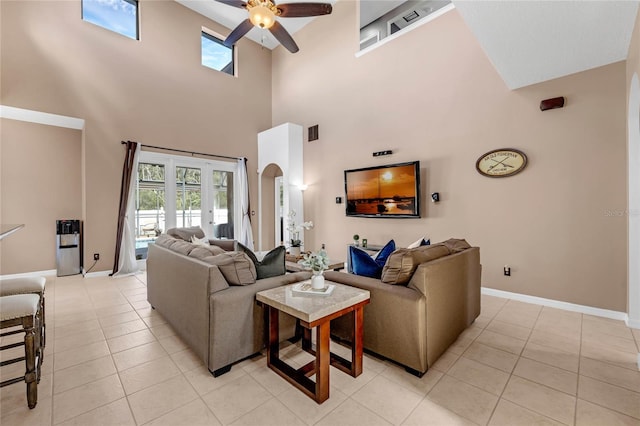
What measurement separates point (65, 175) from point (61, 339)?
159 inches

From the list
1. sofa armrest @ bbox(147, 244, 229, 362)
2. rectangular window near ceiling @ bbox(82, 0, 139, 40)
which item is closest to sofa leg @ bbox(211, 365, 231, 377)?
sofa armrest @ bbox(147, 244, 229, 362)

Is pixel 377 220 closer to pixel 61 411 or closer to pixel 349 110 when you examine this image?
pixel 349 110

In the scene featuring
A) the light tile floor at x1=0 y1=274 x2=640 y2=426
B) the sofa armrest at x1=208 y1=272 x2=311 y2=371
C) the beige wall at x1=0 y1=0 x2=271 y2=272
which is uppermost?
the beige wall at x1=0 y1=0 x2=271 y2=272

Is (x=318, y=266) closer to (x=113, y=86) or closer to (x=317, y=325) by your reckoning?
(x=317, y=325)

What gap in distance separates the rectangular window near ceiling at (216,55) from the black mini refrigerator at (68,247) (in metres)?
4.37

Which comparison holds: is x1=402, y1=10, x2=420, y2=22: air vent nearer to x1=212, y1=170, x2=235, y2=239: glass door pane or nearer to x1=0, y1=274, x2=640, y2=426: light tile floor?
x1=212, y1=170, x2=235, y2=239: glass door pane

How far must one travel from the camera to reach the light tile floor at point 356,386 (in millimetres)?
1691

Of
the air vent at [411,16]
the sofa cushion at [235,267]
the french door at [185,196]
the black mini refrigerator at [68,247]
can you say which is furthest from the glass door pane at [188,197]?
the air vent at [411,16]

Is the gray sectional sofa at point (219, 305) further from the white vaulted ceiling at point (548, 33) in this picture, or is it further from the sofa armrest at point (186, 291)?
the white vaulted ceiling at point (548, 33)

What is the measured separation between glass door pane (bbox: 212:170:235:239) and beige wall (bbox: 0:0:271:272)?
2.12 feet

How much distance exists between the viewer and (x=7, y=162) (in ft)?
15.9

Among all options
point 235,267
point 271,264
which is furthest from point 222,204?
point 235,267

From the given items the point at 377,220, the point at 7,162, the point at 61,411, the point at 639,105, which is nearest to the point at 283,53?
the point at 377,220

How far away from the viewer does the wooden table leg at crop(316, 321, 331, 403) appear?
180cm
